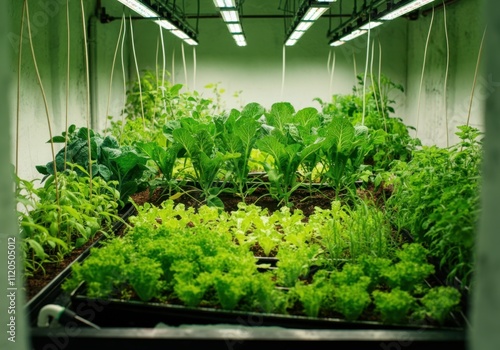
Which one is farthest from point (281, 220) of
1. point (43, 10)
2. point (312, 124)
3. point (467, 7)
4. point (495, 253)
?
point (467, 7)

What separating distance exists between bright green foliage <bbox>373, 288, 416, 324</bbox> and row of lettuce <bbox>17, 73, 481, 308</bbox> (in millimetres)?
255

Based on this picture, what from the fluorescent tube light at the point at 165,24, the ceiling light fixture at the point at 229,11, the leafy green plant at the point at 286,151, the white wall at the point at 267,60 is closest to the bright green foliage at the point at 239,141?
the leafy green plant at the point at 286,151

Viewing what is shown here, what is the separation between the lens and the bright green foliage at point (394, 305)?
1733 millimetres

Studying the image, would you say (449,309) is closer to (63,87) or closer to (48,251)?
(48,251)

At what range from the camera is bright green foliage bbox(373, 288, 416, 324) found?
1.73m

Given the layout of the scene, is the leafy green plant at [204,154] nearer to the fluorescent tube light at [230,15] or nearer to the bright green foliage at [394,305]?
the fluorescent tube light at [230,15]

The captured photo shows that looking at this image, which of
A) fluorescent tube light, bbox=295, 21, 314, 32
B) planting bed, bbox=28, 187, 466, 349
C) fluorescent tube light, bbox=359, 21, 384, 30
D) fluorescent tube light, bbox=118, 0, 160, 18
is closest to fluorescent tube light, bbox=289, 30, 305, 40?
fluorescent tube light, bbox=295, 21, 314, 32

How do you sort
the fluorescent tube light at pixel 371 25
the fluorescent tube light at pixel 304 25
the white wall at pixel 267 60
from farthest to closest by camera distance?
the white wall at pixel 267 60 < the fluorescent tube light at pixel 304 25 < the fluorescent tube light at pixel 371 25

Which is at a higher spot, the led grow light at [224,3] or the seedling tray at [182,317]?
the led grow light at [224,3]

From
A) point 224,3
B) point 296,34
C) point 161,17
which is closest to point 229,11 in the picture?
point 224,3

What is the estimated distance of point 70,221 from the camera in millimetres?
2348

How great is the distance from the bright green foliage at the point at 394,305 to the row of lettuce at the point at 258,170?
0.26 meters

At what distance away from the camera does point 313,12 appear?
371cm

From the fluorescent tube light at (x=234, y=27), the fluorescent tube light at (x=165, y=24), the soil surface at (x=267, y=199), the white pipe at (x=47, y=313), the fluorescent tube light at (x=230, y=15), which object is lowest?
the white pipe at (x=47, y=313)
